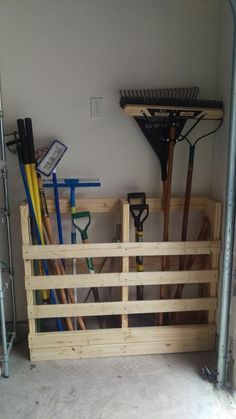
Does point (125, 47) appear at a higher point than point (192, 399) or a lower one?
higher

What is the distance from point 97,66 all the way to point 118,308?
136cm

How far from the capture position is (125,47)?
1913 mm

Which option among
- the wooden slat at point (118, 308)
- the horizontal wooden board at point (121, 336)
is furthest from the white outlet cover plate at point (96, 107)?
the horizontal wooden board at point (121, 336)

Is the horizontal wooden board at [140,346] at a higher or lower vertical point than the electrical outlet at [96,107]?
lower

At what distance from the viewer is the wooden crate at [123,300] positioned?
183 cm

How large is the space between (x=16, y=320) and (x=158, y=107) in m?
1.52

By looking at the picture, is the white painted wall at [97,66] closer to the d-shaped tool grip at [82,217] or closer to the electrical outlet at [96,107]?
the electrical outlet at [96,107]

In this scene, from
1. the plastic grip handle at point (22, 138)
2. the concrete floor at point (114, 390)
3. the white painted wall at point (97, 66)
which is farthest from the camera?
the white painted wall at point (97, 66)

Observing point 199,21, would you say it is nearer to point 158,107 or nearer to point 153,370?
point 158,107

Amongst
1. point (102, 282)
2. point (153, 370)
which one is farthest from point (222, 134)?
point (153, 370)

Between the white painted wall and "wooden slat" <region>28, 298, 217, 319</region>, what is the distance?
1.53 feet

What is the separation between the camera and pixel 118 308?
1.89 m

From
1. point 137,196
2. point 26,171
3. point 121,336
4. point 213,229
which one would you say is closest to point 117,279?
point 121,336

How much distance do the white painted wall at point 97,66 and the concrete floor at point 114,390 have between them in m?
0.78
